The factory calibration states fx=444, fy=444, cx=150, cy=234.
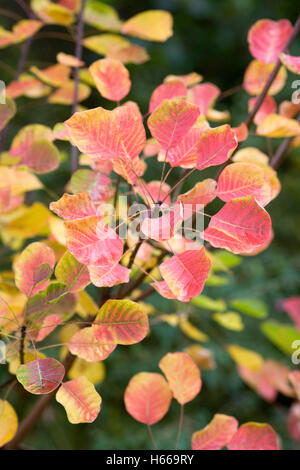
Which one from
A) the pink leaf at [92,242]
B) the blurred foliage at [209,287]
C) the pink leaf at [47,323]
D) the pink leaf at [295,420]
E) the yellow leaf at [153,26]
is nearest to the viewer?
the pink leaf at [92,242]

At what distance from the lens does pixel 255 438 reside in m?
0.40

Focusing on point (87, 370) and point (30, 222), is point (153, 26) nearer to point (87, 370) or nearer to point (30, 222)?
point (30, 222)

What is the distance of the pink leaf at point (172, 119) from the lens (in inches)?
12.1

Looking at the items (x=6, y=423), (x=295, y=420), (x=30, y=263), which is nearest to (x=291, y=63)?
(x=30, y=263)

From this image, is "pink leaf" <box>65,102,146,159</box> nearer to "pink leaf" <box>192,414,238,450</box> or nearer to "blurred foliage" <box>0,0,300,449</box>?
"pink leaf" <box>192,414,238,450</box>

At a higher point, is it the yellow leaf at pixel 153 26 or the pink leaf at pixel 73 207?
the yellow leaf at pixel 153 26

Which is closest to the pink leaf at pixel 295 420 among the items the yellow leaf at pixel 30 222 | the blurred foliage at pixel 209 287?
the blurred foliage at pixel 209 287

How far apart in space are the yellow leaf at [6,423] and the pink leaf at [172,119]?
0.26 m

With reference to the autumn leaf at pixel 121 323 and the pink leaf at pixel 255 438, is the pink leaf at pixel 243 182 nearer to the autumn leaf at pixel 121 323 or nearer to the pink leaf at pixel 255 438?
the autumn leaf at pixel 121 323

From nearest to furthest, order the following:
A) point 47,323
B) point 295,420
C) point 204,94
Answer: point 47,323, point 204,94, point 295,420

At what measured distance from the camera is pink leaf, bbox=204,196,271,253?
0.29 m

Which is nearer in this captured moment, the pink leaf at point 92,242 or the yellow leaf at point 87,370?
the pink leaf at point 92,242

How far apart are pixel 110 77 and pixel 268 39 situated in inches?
7.1

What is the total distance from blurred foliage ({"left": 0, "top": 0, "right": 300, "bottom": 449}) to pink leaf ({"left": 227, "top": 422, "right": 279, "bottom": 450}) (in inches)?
15.9
